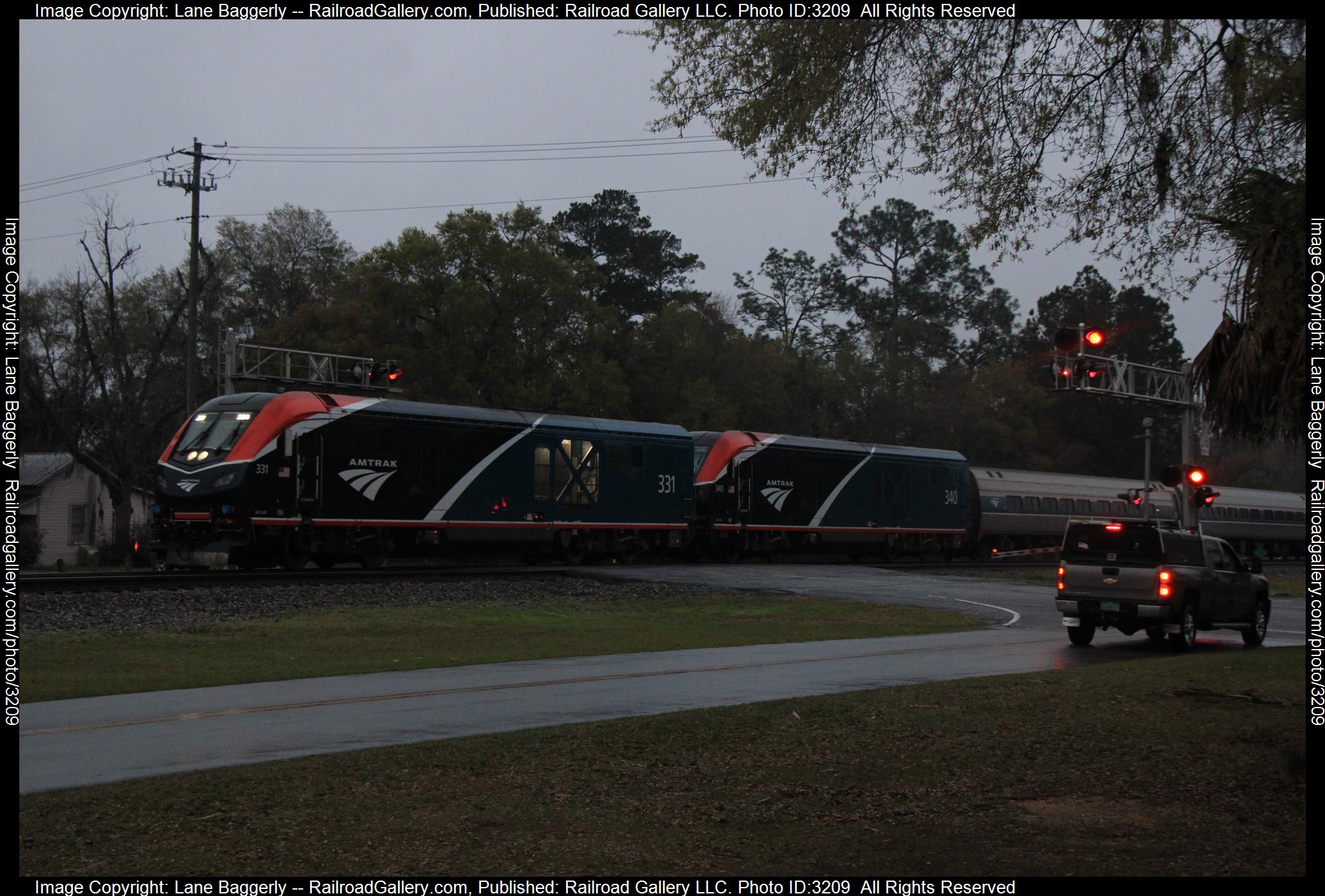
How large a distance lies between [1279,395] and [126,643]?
13982mm

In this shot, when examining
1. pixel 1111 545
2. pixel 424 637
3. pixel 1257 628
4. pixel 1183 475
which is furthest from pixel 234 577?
pixel 1183 475

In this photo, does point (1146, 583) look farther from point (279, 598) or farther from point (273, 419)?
point (273, 419)

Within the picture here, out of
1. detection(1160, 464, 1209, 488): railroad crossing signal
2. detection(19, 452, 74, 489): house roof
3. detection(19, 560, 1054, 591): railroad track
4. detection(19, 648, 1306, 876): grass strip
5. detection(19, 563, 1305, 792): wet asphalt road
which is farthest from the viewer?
detection(19, 452, 74, 489): house roof

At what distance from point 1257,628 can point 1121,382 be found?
41.7ft

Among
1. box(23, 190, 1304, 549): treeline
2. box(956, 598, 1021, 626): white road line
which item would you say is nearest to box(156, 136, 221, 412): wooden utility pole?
box(23, 190, 1304, 549): treeline

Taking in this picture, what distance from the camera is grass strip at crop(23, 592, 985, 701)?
14242 millimetres

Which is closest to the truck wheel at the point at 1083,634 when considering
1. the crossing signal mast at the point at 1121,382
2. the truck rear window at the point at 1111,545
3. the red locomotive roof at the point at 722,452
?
the truck rear window at the point at 1111,545

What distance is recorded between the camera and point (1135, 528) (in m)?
20.5

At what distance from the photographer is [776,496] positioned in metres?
38.8

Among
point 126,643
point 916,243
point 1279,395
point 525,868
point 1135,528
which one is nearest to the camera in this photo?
point 525,868

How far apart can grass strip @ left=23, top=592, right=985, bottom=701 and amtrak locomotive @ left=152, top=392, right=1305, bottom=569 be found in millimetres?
5726

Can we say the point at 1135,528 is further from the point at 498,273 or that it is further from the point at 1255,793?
the point at 498,273

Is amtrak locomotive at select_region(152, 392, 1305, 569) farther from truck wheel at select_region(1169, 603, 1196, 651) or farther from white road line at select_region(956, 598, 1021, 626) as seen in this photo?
truck wheel at select_region(1169, 603, 1196, 651)

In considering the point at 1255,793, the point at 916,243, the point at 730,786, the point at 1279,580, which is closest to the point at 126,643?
the point at 730,786
